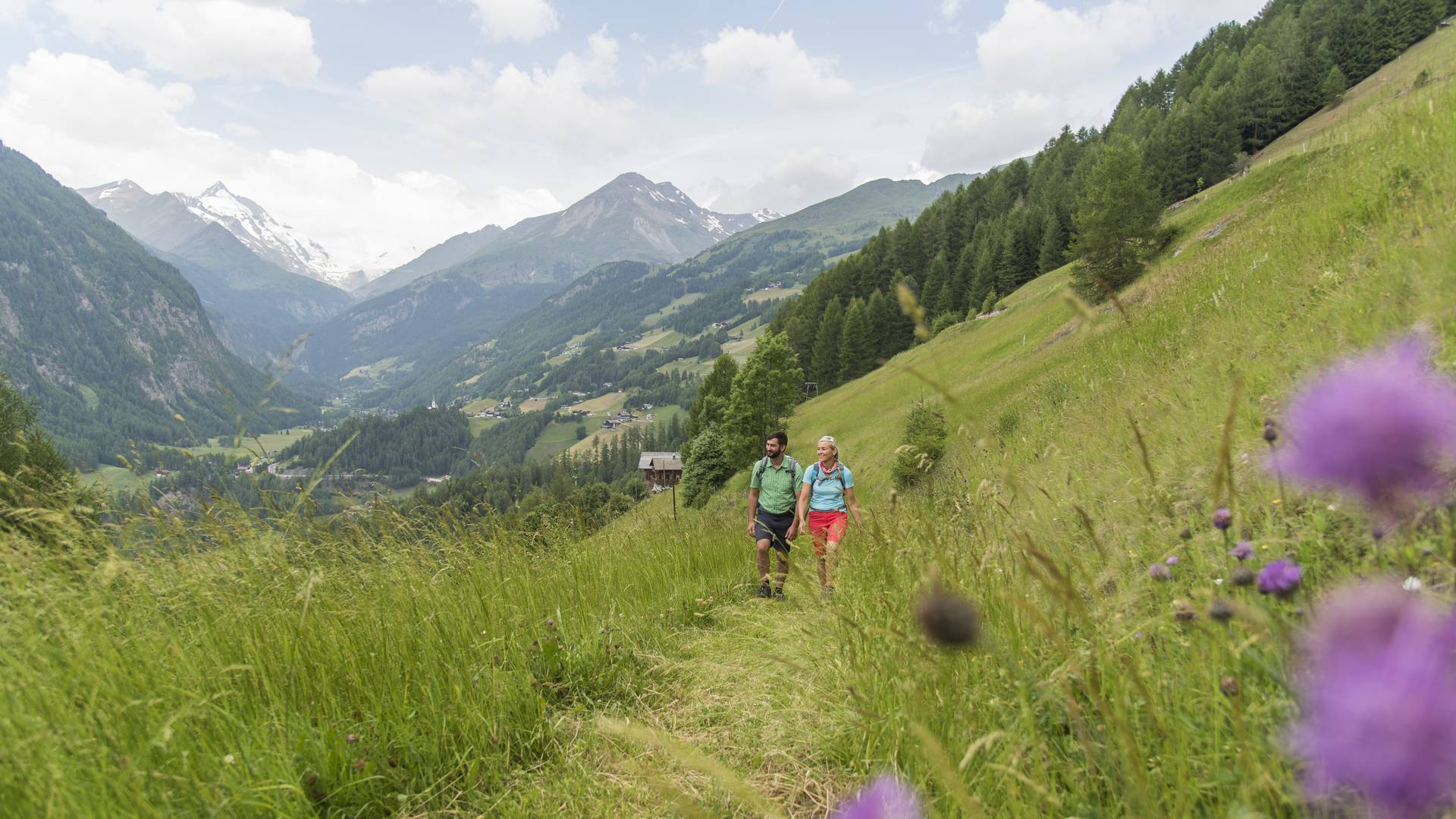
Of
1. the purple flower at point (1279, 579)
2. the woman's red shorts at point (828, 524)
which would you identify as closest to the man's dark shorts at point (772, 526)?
the woman's red shorts at point (828, 524)

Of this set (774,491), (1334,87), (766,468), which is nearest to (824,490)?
(774,491)

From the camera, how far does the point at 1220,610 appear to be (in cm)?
133

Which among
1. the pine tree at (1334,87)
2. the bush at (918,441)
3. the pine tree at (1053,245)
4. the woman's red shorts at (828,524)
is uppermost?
the pine tree at (1334,87)

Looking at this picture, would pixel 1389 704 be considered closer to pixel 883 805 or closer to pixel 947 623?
pixel 947 623

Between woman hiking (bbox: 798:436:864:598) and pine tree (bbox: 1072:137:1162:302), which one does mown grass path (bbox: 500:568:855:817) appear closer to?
woman hiking (bbox: 798:436:864:598)

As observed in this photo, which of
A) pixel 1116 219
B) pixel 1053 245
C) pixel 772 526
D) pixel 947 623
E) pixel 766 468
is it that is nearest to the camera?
pixel 947 623

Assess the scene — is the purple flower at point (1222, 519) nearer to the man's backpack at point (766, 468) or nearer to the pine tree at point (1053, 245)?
the man's backpack at point (766, 468)

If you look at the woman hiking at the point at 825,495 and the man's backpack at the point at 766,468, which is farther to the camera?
the man's backpack at the point at 766,468

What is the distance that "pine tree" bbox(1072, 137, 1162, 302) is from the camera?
107 ft

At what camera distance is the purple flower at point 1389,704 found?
0.45 m

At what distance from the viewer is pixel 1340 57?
69000 millimetres

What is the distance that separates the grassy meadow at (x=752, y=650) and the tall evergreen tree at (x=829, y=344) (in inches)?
2930

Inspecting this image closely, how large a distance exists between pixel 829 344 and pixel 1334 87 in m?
53.1

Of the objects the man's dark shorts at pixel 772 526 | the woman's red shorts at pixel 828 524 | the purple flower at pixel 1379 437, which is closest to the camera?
the purple flower at pixel 1379 437
